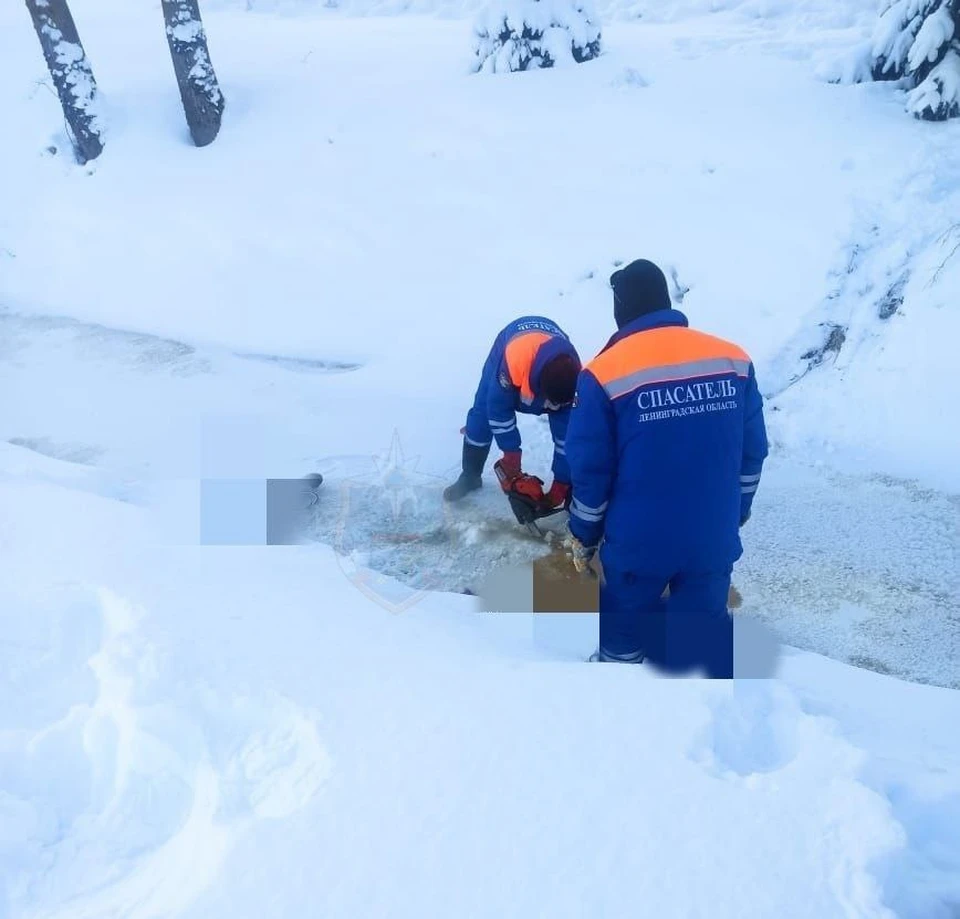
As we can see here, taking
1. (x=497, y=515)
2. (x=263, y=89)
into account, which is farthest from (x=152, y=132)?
(x=497, y=515)

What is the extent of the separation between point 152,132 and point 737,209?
252 inches

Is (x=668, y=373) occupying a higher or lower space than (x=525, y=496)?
higher

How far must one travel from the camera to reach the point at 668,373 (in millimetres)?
2945

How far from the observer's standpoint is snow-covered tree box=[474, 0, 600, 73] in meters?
9.32

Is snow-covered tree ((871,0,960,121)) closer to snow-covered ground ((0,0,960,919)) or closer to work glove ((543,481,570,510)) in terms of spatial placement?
snow-covered ground ((0,0,960,919))

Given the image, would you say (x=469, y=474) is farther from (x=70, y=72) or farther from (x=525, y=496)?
(x=70, y=72)

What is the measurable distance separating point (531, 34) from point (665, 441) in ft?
26.1

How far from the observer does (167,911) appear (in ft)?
6.34

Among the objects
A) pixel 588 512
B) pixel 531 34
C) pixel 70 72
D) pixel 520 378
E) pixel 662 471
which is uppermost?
pixel 531 34

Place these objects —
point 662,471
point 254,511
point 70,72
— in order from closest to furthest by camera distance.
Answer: point 662,471 < point 254,511 < point 70,72

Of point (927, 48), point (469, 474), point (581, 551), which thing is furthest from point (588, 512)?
point (927, 48)

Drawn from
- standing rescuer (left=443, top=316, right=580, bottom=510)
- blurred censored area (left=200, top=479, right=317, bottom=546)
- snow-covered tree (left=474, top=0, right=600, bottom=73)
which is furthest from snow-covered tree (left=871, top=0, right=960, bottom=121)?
blurred censored area (left=200, top=479, right=317, bottom=546)

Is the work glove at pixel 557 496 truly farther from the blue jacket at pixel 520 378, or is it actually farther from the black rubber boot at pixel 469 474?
the black rubber boot at pixel 469 474

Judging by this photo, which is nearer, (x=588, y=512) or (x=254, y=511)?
(x=588, y=512)
